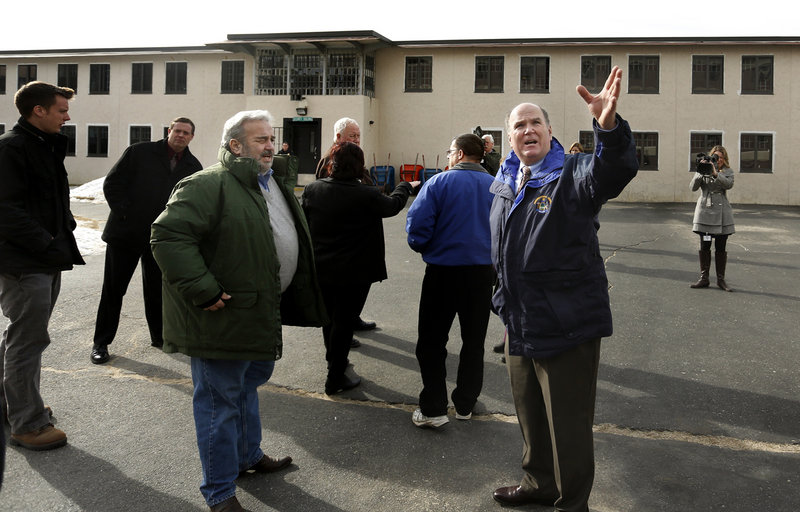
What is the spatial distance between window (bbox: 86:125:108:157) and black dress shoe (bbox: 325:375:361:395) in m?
34.0

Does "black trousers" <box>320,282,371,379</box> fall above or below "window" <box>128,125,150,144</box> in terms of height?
below

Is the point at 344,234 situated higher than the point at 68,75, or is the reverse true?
the point at 68,75

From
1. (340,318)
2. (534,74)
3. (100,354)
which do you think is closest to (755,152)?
(534,74)

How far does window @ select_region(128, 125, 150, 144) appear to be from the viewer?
113 feet

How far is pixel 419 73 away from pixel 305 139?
6154 millimetres

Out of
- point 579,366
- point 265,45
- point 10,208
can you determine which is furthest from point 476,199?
point 265,45

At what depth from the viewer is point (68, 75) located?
35438 mm

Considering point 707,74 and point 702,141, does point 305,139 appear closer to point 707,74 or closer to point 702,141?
point 702,141

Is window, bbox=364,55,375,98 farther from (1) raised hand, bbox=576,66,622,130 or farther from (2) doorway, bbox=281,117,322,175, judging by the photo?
(1) raised hand, bbox=576,66,622,130

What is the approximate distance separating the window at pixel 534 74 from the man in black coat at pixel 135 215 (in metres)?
26.1

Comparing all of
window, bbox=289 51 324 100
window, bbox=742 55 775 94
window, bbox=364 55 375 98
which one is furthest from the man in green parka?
window, bbox=742 55 775 94

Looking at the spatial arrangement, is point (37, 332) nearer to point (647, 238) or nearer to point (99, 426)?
point (99, 426)

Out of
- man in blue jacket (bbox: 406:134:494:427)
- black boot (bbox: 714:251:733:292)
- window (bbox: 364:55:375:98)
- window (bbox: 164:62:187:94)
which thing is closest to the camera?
man in blue jacket (bbox: 406:134:494:427)

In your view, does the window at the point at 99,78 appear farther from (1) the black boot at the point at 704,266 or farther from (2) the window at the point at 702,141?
(1) the black boot at the point at 704,266
